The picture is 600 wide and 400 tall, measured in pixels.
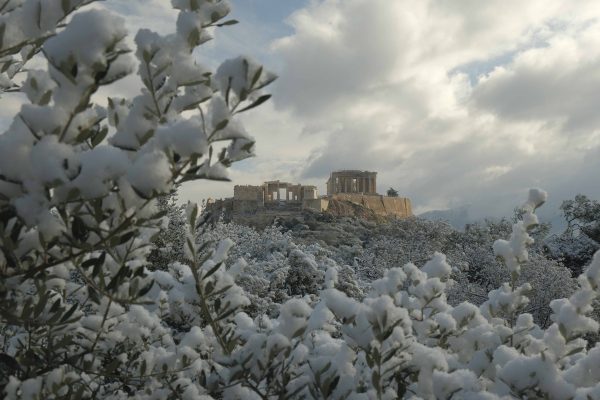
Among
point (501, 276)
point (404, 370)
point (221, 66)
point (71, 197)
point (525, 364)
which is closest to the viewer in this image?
point (71, 197)

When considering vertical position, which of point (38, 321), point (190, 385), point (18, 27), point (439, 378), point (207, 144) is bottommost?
point (190, 385)

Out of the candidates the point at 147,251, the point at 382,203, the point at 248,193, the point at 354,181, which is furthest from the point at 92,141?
the point at 354,181

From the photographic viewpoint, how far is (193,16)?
1.52 metres

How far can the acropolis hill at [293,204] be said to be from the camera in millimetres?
61969

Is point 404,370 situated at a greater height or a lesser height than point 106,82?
lesser

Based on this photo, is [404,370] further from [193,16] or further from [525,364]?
[193,16]

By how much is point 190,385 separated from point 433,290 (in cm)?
125

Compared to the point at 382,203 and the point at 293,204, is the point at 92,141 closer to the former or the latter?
the point at 293,204

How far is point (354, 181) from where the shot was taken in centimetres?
8800

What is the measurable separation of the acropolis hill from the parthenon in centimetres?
569

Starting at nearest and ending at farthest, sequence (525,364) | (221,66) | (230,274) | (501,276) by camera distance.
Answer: (221,66), (525,364), (230,274), (501,276)

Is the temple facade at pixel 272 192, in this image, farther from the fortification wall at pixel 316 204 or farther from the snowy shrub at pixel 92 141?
the snowy shrub at pixel 92 141

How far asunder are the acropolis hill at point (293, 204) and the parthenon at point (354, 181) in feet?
18.7

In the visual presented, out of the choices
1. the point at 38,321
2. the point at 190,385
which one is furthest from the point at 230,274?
the point at 38,321
